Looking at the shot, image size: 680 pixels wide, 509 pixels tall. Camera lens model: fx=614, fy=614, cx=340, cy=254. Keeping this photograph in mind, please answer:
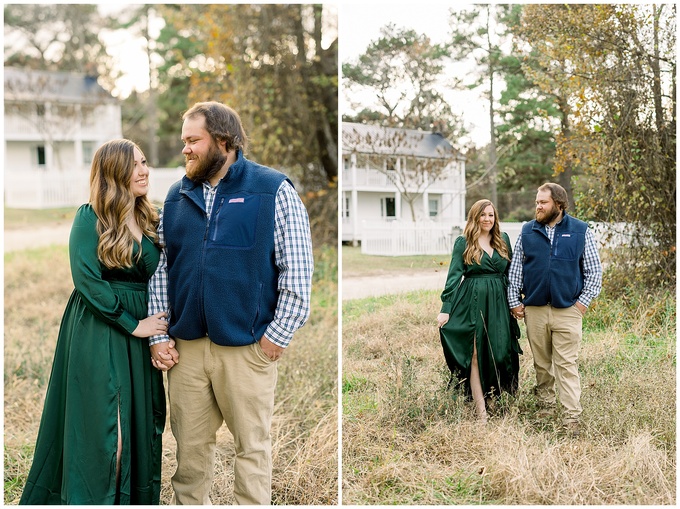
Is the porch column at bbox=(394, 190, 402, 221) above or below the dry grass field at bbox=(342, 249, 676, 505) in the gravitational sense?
→ above

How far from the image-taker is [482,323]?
3.09m

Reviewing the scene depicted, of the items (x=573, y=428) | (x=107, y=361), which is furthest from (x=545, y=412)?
(x=107, y=361)

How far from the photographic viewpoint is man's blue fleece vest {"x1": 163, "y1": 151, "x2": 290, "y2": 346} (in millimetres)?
2520

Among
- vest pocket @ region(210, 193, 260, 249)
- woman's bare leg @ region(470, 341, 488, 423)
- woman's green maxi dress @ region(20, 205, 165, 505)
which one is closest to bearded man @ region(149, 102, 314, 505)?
vest pocket @ region(210, 193, 260, 249)

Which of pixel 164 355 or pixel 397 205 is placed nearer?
pixel 164 355

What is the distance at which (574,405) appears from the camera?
3.09 meters

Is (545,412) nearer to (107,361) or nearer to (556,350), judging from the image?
(556,350)

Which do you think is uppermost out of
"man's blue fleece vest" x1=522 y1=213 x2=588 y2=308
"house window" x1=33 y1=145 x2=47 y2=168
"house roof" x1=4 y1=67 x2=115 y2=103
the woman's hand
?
"house roof" x1=4 y1=67 x2=115 y2=103

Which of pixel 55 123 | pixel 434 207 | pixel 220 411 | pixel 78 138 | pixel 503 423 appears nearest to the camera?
pixel 220 411

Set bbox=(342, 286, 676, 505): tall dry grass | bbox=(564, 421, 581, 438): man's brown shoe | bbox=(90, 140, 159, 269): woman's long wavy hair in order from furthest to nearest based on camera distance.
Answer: bbox=(564, 421, 581, 438): man's brown shoe, bbox=(342, 286, 676, 505): tall dry grass, bbox=(90, 140, 159, 269): woman's long wavy hair

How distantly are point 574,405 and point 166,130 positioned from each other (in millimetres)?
19133

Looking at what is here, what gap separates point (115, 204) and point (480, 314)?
5.88ft

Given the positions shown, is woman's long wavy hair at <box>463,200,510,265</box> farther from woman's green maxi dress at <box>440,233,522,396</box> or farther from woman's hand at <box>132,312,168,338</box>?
→ woman's hand at <box>132,312,168,338</box>

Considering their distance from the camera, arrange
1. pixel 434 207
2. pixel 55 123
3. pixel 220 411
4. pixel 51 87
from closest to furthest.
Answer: pixel 220 411 → pixel 434 207 → pixel 51 87 → pixel 55 123
